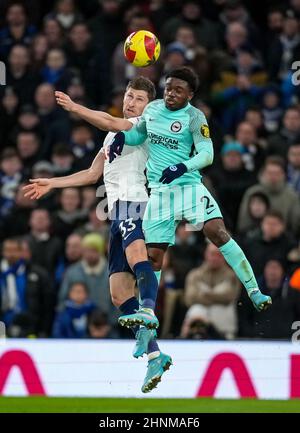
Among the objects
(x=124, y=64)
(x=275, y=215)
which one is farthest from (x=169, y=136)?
(x=124, y=64)

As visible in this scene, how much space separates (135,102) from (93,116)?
34.8 inches

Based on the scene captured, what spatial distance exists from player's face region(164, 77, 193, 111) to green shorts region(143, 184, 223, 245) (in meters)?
0.75

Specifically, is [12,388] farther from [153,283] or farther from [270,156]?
[270,156]

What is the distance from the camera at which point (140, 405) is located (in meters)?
13.7

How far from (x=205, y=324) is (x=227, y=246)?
4.03 metres

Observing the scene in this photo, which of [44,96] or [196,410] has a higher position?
[44,96]

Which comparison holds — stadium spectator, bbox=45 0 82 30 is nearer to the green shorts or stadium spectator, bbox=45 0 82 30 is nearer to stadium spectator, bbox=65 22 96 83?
stadium spectator, bbox=65 22 96 83

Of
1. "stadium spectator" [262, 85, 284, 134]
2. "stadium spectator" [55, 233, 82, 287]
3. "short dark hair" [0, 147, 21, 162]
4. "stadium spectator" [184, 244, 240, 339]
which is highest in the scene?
"stadium spectator" [262, 85, 284, 134]

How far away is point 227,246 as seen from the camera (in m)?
12.5

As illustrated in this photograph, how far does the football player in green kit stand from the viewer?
12414 millimetres

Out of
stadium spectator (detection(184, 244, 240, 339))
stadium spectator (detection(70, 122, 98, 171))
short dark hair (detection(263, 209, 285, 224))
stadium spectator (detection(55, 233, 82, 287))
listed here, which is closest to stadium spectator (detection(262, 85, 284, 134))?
stadium spectator (detection(70, 122, 98, 171))

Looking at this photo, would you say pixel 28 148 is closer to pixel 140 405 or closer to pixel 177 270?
pixel 177 270

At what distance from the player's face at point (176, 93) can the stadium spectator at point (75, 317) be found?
16.2ft

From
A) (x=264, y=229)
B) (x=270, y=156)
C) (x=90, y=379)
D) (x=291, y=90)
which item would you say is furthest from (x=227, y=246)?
(x=291, y=90)
